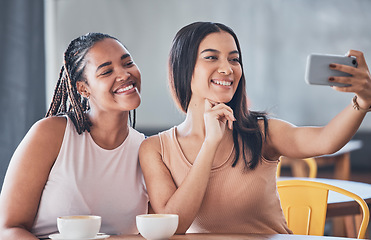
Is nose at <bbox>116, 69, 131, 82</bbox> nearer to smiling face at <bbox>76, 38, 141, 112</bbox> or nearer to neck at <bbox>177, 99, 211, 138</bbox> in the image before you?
smiling face at <bbox>76, 38, 141, 112</bbox>

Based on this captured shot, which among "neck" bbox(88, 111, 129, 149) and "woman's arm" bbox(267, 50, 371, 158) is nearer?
"woman's arm" bbox(267, 50, 371, 158)

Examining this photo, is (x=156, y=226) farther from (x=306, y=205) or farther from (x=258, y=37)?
(x=258, y=37)

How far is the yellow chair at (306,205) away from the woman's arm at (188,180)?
56 cm

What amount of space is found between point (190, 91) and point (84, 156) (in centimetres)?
44

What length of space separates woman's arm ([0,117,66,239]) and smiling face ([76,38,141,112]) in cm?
20

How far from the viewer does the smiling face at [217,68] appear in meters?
1.65

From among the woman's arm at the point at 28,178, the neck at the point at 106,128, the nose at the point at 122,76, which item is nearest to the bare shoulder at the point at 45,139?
the woman's arm at the point at 28,178

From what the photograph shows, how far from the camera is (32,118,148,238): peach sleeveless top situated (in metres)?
1.58

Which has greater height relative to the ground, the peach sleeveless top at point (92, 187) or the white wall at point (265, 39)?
the white wall at point (265, 39)

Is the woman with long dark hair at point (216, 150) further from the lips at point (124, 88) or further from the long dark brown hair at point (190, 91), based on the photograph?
the lips at point (124, 88)

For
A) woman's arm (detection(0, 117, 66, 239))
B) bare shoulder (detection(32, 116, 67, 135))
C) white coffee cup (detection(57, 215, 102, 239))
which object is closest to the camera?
white coffee cup (detection(57, 215, 102, 239))

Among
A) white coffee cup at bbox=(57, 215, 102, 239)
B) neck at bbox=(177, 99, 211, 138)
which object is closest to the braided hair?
neck at bbox=(177, 99, 211, 138)

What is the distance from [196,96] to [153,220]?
67cm

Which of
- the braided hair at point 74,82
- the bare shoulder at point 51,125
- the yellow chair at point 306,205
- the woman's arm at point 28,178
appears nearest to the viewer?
the woman's arm at point 28,178
